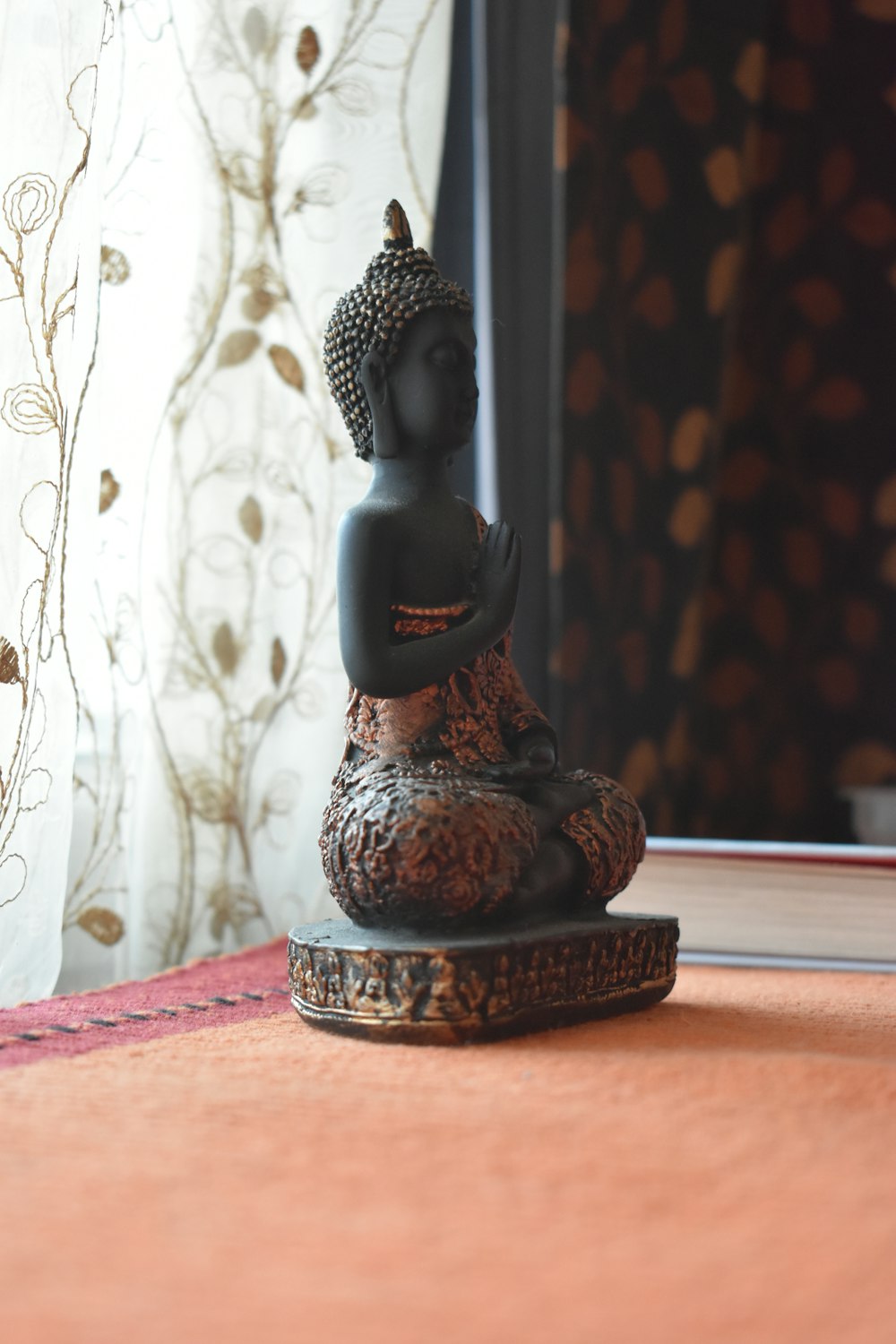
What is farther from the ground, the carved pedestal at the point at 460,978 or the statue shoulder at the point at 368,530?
the statue shoulder at the point at 368,530

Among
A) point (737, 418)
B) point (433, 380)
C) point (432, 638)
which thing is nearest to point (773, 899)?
point (432, 638)

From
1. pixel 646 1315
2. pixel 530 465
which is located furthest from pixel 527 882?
pixel 530 465

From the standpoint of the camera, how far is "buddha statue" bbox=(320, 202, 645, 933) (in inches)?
39.5

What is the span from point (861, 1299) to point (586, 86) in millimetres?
1824

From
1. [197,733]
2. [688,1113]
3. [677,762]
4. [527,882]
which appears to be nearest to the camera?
[688,1113]

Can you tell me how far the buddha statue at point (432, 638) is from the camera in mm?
1003

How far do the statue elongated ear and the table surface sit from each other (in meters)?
0.47

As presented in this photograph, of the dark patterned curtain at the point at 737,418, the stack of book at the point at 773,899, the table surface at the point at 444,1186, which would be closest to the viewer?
the table surface at the point at 444,1186

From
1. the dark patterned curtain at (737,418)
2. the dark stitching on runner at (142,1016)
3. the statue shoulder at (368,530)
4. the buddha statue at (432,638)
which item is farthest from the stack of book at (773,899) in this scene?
the dark patterned curtain at (737,418)

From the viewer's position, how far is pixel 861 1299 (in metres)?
0.51

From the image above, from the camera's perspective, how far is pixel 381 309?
1.07 m

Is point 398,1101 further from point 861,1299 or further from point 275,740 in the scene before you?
point 275,740

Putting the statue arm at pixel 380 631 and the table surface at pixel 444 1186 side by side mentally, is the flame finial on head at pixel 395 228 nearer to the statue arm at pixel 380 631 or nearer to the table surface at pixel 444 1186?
the statue arm at pixel 380 631

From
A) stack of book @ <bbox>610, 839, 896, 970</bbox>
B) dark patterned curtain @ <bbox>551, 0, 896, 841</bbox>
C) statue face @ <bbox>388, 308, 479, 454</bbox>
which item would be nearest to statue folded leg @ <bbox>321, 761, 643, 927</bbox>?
statue face @ <bbox>388, 308, 479, 454</bbox>
